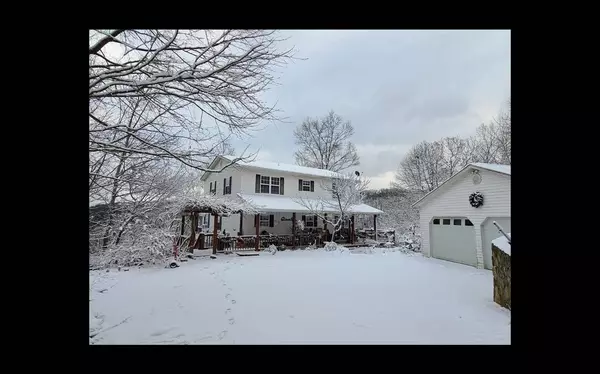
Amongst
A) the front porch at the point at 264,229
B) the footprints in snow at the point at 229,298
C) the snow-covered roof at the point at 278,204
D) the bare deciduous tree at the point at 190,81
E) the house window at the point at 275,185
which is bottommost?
the footprints in snow at the point at 229,298

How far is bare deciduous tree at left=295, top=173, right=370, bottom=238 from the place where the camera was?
1374 centimetres

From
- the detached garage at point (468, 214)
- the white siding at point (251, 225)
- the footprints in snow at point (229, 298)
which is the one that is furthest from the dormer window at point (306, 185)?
the footprints in snow at point (229, 298)

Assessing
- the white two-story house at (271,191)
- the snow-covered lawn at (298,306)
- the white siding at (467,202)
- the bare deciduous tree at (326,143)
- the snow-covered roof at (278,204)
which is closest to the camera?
the snow-covered lawn at (298,306)

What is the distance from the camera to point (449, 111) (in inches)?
412

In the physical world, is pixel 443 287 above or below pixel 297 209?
below

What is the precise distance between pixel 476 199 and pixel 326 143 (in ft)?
50.7

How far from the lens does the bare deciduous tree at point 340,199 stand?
13.7 m

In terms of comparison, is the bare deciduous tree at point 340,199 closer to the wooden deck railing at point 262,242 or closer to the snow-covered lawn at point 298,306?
the wooden deck railing at point 262,242

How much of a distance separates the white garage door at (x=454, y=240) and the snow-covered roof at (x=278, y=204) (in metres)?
4.58

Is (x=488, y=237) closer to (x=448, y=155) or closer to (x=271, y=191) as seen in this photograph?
(x=271, y=191)
